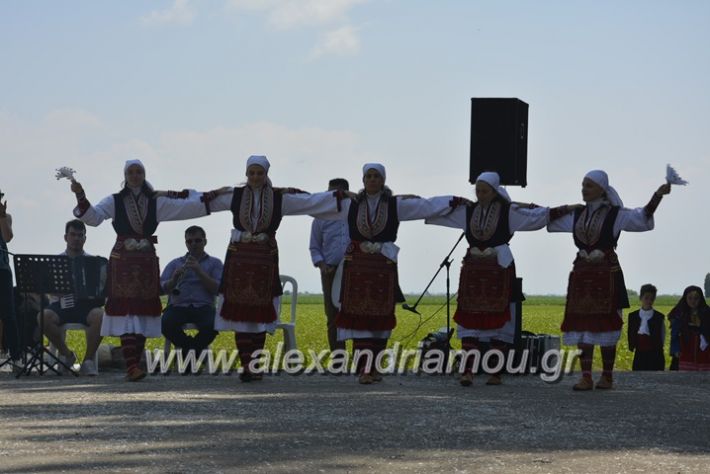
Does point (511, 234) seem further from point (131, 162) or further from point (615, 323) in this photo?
point (131, 162)

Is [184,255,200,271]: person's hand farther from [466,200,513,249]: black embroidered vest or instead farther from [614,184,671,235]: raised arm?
[614,184,671,235]: raised arm

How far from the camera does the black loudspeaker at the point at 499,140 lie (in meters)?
13.5

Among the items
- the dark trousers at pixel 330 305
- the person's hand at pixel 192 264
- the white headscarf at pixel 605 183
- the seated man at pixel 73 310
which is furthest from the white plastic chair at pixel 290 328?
the white headscarf at pixel 605 183

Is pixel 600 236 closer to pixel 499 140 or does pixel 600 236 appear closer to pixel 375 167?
pixel 499 140

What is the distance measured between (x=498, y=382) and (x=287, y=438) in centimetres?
471

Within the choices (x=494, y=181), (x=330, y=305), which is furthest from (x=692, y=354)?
(x=494, y=181)

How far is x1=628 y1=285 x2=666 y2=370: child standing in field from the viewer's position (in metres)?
15.9

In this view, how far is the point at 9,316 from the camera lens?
13945 mm

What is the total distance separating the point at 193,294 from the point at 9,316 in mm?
1681

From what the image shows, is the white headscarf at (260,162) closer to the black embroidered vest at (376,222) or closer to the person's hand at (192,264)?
the black embroidered vest at (376,222)

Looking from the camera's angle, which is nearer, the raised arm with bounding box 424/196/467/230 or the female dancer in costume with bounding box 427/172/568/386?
the female dancer in costume with bounding box 427/172/568/386

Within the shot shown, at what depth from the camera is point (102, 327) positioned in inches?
510

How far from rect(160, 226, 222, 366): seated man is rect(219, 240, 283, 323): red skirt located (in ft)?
4.76

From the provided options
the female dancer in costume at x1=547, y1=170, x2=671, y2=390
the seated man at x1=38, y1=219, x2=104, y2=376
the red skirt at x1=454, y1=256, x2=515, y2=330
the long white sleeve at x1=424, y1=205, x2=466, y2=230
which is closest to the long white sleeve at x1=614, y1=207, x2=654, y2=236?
the female dancer in costume at x1=547, y1=170, x2=671, y2=390
